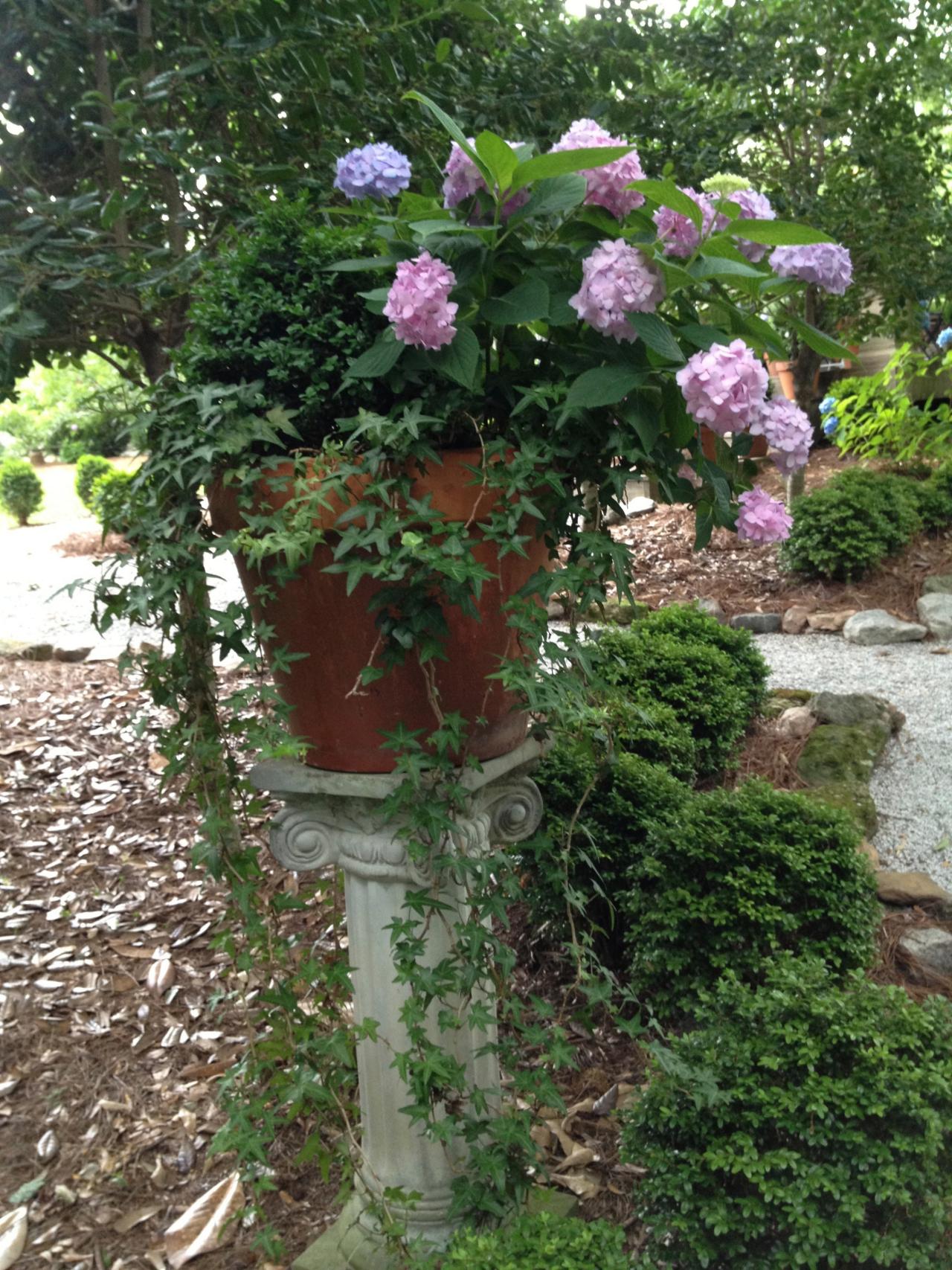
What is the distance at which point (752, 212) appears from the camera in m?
1.55

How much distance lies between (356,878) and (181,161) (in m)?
1.53

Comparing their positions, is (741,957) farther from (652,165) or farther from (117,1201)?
(652,165)

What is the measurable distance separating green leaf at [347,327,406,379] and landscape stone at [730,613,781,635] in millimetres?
4157

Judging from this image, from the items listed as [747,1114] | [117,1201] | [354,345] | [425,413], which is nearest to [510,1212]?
[747,1114]

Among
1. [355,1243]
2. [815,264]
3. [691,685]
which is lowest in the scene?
[355,1243]

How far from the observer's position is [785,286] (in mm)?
1556

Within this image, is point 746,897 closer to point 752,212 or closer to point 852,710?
point 752,212

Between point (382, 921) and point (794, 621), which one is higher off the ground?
point (382, 921)

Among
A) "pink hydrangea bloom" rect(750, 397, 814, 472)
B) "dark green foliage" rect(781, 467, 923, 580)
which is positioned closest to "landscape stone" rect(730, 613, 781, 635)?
"dark green foliage" rect(781, 467, 923, 580)

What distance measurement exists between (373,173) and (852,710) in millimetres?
2833

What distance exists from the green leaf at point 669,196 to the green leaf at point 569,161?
0.05m

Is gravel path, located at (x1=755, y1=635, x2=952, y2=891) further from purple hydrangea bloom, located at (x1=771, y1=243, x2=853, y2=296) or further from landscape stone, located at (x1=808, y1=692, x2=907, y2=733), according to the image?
purple hydrangea bloom, located at (x1=771, y1=243, x2=853, y2=296)

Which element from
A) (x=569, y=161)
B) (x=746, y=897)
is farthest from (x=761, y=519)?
(x=746, y=897)

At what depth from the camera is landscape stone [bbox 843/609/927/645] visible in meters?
5.05
